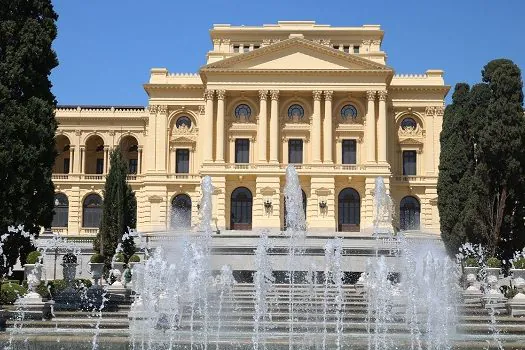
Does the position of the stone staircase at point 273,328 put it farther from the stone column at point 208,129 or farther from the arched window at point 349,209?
the stone column at point 208,129

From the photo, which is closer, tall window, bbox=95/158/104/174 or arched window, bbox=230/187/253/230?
arched window, bbox=230/187/253/230

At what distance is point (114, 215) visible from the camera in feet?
133

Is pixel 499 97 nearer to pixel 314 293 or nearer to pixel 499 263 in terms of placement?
pixel 499 263

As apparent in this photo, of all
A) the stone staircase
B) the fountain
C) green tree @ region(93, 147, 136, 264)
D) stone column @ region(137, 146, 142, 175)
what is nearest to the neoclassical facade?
stone column @ region(137, 146, 142, 175)

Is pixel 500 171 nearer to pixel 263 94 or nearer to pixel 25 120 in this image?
pixel 25 120

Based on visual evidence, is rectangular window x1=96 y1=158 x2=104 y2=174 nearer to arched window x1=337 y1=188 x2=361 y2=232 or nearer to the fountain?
arched window x1=337 y1=188 x2=361 y2=232

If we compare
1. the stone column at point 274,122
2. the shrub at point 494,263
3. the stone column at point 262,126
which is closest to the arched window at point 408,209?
the stone column at point 274,122

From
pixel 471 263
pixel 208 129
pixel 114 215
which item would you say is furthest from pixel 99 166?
pixel 471 263

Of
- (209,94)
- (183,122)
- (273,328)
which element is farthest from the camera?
(183,122)

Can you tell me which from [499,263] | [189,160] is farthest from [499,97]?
[189,160]

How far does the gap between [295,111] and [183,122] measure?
8.54 meters

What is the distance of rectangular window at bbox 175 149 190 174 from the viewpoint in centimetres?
5806

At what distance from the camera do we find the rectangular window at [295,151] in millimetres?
55750

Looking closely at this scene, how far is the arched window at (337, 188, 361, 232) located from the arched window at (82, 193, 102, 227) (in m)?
18.7
